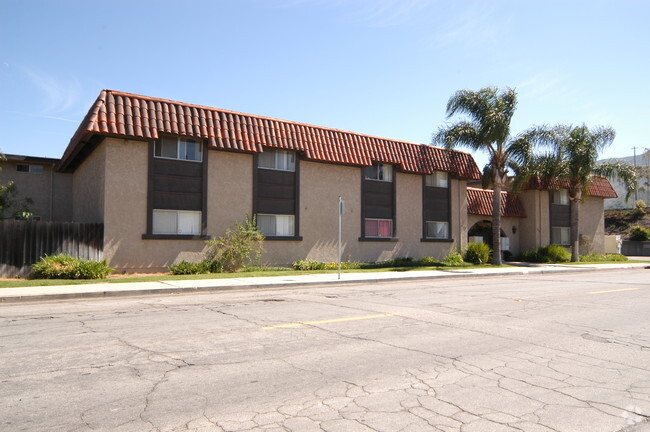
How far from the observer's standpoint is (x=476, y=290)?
50.6 ft

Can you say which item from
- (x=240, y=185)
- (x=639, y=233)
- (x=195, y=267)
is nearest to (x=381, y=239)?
(x=240, y=185)

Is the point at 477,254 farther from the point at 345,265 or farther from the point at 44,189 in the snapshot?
the point at 44,189

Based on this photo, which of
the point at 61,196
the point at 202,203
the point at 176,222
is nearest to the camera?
the point at 176,222

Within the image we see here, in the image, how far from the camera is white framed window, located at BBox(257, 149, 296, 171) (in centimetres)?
2392

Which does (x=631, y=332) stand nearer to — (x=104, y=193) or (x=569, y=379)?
(x=569, y=379)

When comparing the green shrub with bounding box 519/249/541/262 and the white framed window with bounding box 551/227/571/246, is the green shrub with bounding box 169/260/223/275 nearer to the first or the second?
the green shrub with bounding box 519/249/541/262

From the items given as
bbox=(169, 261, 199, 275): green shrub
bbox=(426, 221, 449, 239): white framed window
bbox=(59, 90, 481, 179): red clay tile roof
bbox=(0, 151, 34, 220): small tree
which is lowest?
bbox=(169, 261, 199, 275): green shrub

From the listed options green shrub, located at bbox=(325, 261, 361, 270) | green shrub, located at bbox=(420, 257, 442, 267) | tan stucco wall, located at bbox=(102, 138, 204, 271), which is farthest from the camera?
green shrub, located at bbox=(420, 257, 442, 267)

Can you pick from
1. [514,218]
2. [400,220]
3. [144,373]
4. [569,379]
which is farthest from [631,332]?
[514,218]

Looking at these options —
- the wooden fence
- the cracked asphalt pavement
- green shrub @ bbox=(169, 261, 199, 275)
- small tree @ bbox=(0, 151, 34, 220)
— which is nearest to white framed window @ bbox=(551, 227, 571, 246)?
green shrub @ bbox=(169, 261, 199, 275)

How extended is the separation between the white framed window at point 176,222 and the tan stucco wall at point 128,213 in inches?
20.0

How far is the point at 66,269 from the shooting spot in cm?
1750

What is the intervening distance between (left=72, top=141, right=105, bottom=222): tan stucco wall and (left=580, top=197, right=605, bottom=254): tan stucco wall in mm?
34304

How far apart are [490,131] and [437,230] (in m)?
6.65
